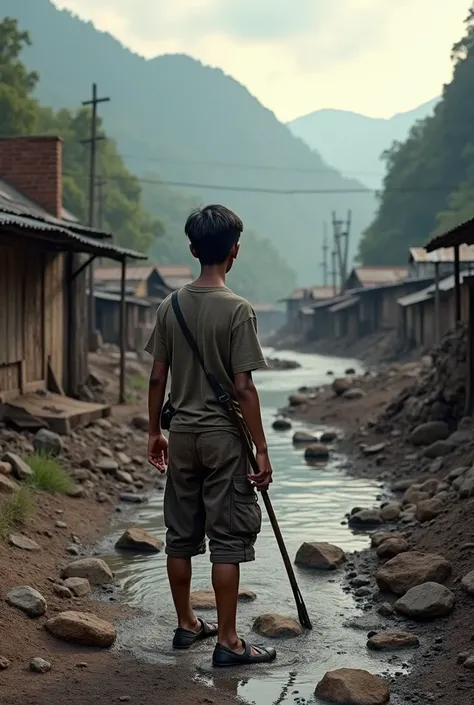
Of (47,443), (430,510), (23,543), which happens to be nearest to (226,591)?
(23,543)

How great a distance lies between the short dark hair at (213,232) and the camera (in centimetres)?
460

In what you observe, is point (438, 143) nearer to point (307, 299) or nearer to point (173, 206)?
point (307, 299)

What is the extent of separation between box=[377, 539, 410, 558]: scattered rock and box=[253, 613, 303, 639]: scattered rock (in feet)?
5.54

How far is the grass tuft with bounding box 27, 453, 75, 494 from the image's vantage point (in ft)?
28.4

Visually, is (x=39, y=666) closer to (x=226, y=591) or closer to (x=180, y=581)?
(x=180, y=581)

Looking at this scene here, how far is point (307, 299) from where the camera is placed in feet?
235

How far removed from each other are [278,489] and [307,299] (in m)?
61.5

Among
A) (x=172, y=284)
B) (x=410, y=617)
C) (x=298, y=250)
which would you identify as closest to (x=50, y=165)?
(x=410, y=617)

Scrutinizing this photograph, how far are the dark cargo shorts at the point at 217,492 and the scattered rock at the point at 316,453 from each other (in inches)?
336

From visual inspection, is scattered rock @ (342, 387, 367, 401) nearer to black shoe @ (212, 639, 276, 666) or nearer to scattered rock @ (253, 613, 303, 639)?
scattered rock @ (253, 613, 303, 639)

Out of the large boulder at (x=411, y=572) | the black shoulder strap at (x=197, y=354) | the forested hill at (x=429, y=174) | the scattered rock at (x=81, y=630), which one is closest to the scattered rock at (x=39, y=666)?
the scattered rock at (x=81, y=630)

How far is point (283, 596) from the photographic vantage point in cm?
622

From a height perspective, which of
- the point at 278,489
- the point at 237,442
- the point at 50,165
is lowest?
the point at 278,489

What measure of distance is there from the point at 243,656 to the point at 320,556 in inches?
96.5
